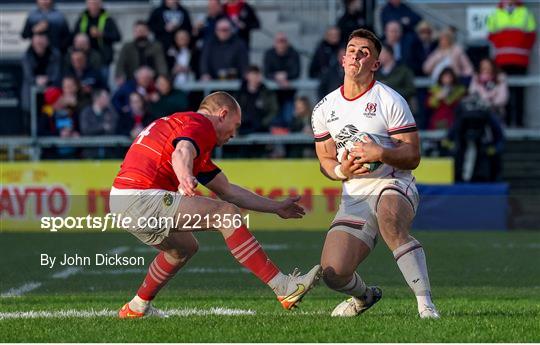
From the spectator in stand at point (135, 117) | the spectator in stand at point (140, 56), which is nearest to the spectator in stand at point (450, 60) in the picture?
the spectator in stand at point (140, 56)

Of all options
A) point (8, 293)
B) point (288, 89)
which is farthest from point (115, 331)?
point (288, 89)

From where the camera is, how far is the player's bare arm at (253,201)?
29.7 ft

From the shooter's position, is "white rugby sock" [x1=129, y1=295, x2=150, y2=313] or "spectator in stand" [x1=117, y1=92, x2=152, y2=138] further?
"spectator in stand" [x1=117, y1=92, x2=152, y2=138]

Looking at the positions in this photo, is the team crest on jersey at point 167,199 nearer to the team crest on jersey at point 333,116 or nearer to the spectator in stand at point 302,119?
the team crest on jersey at point 333,116

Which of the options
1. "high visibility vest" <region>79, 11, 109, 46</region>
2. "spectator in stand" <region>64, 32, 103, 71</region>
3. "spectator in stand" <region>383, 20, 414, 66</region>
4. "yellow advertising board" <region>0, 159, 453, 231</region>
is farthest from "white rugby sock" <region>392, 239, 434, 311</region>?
"high visibility vest" <region>79, 11, 109, 46</region>

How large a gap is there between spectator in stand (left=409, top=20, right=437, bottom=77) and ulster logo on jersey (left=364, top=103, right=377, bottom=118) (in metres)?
12.5

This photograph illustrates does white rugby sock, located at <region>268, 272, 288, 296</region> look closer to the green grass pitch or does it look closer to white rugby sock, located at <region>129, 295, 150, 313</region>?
the green grass pitch

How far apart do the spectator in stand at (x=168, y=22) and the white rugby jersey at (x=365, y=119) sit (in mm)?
12427

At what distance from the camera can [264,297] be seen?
11.4 metres

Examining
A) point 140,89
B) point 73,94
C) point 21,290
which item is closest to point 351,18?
point 140,89

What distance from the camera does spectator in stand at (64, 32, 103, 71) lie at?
2166 centimetres

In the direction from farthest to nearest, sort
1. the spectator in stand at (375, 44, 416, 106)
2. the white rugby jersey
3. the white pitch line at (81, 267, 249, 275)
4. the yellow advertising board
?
the spectator in stand at (375, 44, 416, 106) → the yellow advertising board → the white pitch line at (81, 267, 249, 275) → the white rugby jersey

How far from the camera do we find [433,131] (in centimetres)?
2069

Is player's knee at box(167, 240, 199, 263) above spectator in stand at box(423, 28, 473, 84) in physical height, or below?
above
